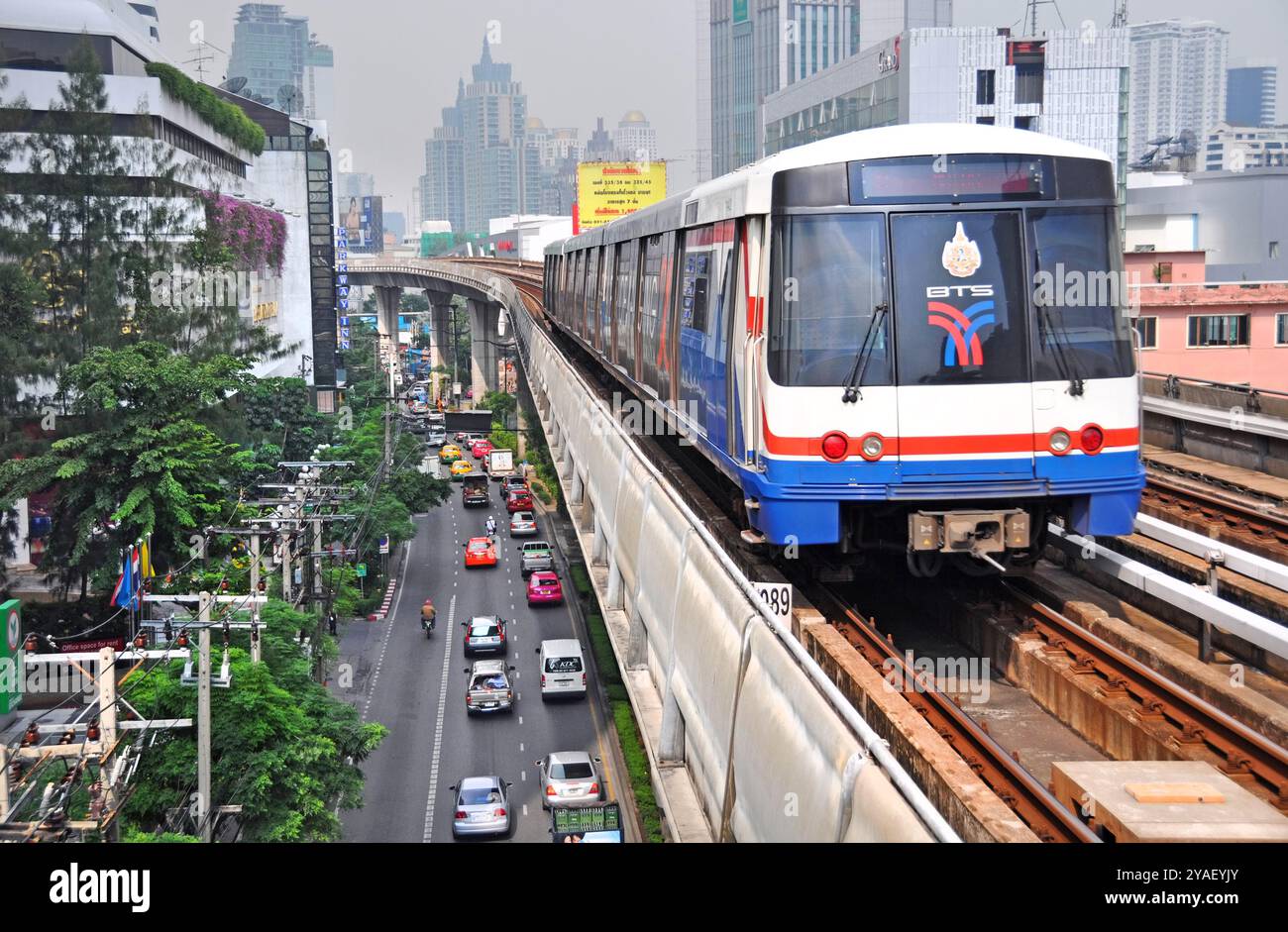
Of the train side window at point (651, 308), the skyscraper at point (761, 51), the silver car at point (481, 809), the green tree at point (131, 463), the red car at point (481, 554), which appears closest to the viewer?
the train side window at point (651, 308)

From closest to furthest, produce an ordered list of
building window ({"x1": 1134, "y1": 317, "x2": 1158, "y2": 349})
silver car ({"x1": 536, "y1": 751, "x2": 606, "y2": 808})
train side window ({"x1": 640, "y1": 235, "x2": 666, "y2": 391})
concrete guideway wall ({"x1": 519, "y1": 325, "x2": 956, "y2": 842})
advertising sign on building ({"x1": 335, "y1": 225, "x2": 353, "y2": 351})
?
concrete guideway wall ({"x1": 519, "y1": 325, "x2": 956, "y2": 842})
train side window ({"x1": 640, "y1": 235, "x2": 666, "y2": 391})
silver car ({"x1": 536, "y1": 751, "x2": 606, "y2": 808})
building window ({"x1": 1134, "y1": 317, "x2": 1158, "y2": 349})
advertising sign on building ({"x1": 335, "y1": 225, "x2": 353, "y2": 351})

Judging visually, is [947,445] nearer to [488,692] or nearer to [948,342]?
[948,342]

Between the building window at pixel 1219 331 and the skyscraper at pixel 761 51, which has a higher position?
the skyscraper at pixel 761 51

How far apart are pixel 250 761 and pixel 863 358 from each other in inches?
430

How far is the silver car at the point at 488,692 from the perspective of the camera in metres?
30.1

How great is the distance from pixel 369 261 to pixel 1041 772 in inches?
3717

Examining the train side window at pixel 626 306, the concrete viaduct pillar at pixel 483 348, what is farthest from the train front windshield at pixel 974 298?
the concrete viaduct pillar at pixel 483 348

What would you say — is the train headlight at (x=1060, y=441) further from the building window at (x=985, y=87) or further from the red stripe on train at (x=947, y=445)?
the building window at (x=985, y=87)

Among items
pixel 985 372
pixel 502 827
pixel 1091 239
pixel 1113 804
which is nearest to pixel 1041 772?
pixel 1113 804

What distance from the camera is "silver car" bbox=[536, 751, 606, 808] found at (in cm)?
2367

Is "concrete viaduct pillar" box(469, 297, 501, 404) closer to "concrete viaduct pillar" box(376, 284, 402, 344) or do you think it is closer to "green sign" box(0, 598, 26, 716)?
"concrete viaduct pillar" box(376, 284, 402, 344)

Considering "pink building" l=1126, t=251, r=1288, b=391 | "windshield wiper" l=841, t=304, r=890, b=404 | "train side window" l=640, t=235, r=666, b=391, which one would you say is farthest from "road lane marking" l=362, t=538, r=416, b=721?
"windshield wiper" l=841, t=304, r=890, b=404

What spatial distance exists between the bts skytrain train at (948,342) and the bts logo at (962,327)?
0.01 m

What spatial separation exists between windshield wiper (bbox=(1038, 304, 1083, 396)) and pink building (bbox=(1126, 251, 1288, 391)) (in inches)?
908
